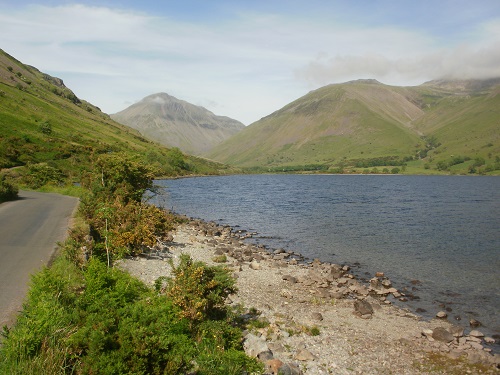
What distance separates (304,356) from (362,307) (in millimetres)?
9894

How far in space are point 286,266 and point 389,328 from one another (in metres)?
15.1

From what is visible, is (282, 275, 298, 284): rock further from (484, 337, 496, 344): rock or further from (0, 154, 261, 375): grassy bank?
(484, 337, 496, 344): rock

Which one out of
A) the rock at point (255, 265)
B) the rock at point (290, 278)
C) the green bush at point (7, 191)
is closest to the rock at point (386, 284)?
the rock at point (290, 278)

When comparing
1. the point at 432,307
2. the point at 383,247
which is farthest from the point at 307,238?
the point at 432,307

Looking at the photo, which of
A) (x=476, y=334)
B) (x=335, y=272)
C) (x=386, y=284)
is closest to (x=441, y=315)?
(x=476, y=334)

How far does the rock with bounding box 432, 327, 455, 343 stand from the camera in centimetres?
2236

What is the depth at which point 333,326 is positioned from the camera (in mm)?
23594

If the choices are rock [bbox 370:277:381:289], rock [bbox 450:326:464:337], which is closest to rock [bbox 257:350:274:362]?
rock [bbox 450:326:464:337]

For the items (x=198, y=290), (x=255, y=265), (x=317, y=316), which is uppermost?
(x=198, y=290)

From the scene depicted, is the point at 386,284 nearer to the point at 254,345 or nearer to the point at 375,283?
the point at 375,283

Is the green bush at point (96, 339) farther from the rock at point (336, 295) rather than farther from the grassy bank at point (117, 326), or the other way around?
the rock at point (336, 295)

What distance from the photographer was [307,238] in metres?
54.0

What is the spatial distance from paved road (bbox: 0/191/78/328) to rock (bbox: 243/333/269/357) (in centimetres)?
1031

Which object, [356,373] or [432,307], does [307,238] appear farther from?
[356,373]
